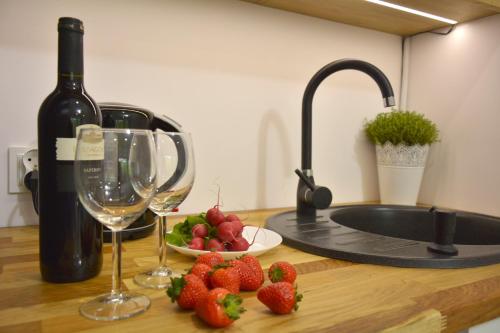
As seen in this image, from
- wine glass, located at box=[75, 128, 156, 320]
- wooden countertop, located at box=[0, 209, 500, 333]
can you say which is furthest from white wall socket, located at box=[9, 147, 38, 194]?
wine glass, located at box=[75, 128, 156, 320]

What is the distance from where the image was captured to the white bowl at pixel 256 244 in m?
0.67

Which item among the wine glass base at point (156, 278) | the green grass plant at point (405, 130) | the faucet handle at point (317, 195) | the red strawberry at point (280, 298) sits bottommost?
the wine glass base at point (156, 278)

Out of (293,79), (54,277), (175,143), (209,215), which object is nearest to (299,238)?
(209,215)

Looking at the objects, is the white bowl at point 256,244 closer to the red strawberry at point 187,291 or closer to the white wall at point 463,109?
the red strawberry at point 187,291

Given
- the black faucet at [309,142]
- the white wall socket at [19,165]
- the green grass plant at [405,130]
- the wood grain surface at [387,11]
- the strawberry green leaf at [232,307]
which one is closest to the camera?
the strawberry green leaf at [232,307]

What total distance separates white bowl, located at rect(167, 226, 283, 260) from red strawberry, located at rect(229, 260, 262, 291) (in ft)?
0.37

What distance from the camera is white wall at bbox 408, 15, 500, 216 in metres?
1.20

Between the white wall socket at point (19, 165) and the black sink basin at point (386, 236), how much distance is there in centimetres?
56

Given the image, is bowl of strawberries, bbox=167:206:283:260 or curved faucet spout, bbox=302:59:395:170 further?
curved faucet spout, bbox=302:59:395:170

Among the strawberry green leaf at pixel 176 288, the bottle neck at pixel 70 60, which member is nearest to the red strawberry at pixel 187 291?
the strawberry green leaf at pixel 176 288

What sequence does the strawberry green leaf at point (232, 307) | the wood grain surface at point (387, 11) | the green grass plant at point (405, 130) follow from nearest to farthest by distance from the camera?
the strawberry green leaf at point (232, 307) → the wood grain surface at point (387, 11) → the green grass plant at point (405, 130)

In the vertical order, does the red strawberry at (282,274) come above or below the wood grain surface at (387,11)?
below

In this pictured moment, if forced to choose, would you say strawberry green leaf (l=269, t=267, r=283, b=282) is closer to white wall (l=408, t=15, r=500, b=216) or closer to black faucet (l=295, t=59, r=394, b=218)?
black faucet (l=295, t=59, r=394, b=218)

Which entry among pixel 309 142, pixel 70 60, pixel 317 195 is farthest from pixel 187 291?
pixel 309 142
